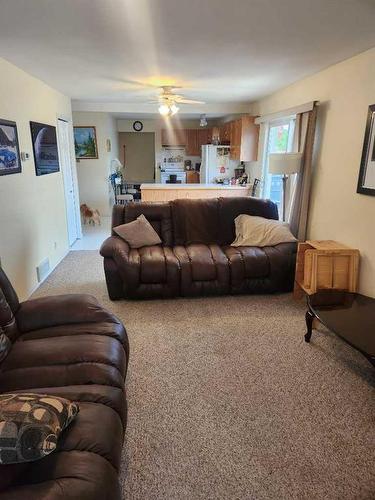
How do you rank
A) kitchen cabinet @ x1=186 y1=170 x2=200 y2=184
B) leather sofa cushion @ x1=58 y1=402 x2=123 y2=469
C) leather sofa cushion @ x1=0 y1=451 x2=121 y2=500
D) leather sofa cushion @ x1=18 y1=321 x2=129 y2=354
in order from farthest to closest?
kitchen cabinet @ x1=186 y1=170 x2=200 y2=184 < leather sofa cushion @ x1=18 y1=321 x2=129 y2=354 < leather sofa cushion @ x1=58 y1=402 x2=123 y2=469 < leather sofa cushion @ x1=0 y1=451 x2=121 y2=500

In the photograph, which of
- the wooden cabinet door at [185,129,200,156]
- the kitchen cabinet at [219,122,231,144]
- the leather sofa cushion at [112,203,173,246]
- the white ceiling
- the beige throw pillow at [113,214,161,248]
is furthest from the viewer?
the wooden cabinet door at [185,129,200,156]

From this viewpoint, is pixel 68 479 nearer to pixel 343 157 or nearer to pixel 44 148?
pixel 343 157

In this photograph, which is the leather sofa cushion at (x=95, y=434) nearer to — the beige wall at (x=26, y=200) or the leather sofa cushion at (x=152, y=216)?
the beige wall at (x=26, y=200)

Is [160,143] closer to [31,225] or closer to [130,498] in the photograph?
[31,225]

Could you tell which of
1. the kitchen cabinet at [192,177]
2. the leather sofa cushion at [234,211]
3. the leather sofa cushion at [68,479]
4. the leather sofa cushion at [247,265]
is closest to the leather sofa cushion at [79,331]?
the leather sofa cushion at [68,479]

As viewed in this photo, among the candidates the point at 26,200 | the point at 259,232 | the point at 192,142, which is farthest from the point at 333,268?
the point at 192,142

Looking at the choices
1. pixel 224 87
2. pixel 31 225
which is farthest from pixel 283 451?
pixel 224 87

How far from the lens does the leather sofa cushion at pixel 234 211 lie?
3934 millimetres

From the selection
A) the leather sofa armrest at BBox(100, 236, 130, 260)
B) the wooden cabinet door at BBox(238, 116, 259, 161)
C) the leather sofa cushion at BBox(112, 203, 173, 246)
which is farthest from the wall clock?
the leather sofa armrest at BBox(100, 236, 130, 260)

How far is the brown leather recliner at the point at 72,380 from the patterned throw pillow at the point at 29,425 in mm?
71

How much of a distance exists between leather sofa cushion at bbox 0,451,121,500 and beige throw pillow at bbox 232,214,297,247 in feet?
9.37

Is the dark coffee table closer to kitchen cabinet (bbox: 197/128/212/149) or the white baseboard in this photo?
the white baseboard

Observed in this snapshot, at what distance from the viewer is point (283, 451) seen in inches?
64.7

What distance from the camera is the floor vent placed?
373 centimetres
